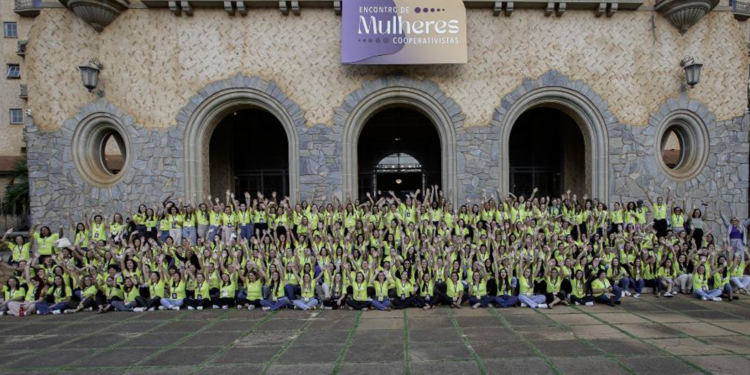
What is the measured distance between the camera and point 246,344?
543cm

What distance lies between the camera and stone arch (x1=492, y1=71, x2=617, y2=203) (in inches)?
413

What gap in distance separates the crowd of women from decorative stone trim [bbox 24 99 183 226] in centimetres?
135

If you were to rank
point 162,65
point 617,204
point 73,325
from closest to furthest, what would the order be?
point 73,325, point 617,204, point 162,65

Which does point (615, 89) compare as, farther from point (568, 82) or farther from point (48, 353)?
point (48, 353)

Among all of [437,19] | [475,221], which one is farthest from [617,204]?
[437,19]

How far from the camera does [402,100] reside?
10.7m

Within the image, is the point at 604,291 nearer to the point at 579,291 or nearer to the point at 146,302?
the point at 579,291

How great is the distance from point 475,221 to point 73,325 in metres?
7.80

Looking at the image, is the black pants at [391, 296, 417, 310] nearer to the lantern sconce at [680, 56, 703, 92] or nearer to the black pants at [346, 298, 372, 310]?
the black pants at [346, 298, 372, 310]

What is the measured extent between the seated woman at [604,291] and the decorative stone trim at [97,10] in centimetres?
1252

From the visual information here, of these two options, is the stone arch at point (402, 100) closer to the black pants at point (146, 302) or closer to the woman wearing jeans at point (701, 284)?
the black pants at point (146, 302)

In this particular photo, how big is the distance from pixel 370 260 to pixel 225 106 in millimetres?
6135

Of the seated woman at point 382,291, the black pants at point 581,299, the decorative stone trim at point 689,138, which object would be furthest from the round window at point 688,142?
the seated woman at point 382,291

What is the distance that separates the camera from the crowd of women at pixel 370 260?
290 inches
